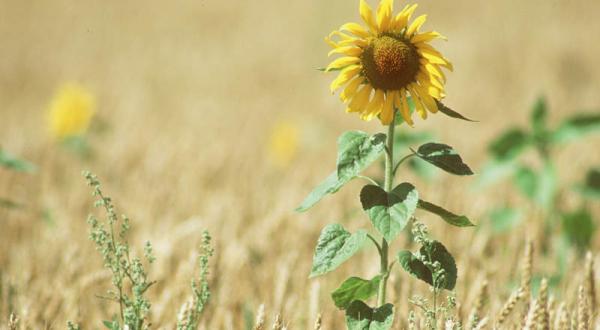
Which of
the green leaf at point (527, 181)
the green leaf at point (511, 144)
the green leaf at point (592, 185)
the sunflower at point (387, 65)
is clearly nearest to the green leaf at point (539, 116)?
the green leaf at point (511, 144)

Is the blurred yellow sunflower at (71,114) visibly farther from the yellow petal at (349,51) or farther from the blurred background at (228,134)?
the yellow petal at (349,51)

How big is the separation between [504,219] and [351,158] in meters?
1.56

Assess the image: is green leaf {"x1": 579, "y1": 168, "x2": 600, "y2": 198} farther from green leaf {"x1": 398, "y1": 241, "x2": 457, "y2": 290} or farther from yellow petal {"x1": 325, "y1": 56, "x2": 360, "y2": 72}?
yellow petal {"x1": 325, "y1": 56, "x2": 360, "y2": 72}

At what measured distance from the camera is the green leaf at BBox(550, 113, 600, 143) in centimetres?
263

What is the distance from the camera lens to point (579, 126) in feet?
8.69

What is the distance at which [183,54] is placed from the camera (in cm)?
871

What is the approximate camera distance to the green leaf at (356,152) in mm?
1312

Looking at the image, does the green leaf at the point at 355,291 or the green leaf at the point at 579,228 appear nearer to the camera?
the green leaf at the point at 355,291

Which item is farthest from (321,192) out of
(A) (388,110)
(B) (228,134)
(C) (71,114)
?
(B) (228,134)

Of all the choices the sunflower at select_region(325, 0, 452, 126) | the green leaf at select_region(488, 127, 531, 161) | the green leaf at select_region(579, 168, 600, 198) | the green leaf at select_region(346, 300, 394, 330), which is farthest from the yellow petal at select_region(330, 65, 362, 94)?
the green leaf at select_region(579, 168, 600, 198)

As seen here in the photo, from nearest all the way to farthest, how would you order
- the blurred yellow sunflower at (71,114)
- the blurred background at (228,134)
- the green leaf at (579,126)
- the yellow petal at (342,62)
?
the yellow petal at (342,62) → the blurred background at (228,134) → the green leaf at (579,126) → the blurred yellow sunflower at (71,114)

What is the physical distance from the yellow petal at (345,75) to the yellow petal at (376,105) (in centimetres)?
6

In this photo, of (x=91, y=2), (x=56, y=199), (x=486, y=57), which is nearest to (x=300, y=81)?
(x=486, y=57)

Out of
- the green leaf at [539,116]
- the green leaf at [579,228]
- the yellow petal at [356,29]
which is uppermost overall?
the green leaf at [539,116]
